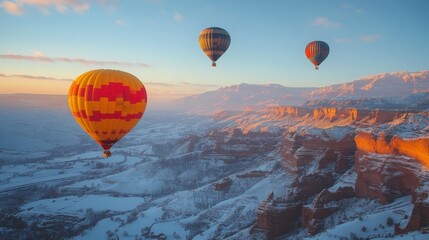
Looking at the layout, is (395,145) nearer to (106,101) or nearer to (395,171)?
(395,171)

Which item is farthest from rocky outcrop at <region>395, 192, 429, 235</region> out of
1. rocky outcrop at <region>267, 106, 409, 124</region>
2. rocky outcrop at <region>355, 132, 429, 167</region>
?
rocky outcrop at <region>267, 106, 409, 124</region>

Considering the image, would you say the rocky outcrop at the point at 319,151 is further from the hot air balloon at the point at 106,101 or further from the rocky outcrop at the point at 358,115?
the hot air balloon at the point at 106,101

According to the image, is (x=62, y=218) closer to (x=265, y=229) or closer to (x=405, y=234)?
(x=265, y=229)

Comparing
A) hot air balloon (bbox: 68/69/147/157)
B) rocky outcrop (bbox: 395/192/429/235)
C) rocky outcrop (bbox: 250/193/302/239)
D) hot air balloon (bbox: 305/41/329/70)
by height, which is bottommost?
rocky outcrop (bbox: 250/193/302/239)

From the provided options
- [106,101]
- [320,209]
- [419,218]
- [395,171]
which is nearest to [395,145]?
[395,171]

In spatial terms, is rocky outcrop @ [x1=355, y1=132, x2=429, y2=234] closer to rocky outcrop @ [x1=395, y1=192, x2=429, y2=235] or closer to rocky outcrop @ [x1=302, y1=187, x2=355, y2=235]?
rocky outcrop @ [x1=395, y1=192, x2=429, y2=235]

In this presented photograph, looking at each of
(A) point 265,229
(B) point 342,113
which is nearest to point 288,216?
(A) point 265,229

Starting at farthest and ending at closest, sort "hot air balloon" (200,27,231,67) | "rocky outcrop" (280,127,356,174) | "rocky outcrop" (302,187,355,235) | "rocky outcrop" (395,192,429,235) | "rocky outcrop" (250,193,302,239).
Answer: "rocky outcrop" (280,127,356,174) < "hot air balloon" (200,27,231,67) < "rocky outcrop" (250,193,302,239) < "rocky outcrop" (302,187,355,235) < "rocky outcrop" (395,192,429,235)
